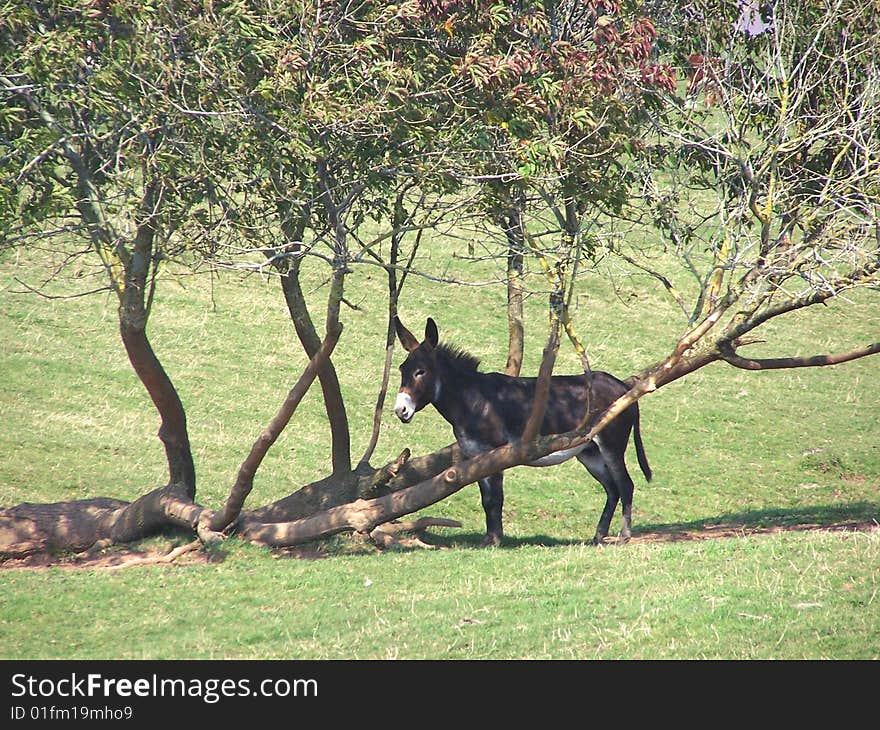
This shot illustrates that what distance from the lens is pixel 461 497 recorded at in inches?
725

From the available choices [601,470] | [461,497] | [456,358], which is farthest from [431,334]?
[461,497]

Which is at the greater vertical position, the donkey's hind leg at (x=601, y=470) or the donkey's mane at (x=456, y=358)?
the donkey's mane at (x=456, y=358)

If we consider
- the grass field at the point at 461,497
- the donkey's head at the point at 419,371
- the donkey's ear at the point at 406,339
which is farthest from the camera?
the donkey's ear at the point at 406,339

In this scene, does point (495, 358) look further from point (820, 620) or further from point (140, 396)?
point (820, 620)

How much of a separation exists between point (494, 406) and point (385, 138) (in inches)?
167

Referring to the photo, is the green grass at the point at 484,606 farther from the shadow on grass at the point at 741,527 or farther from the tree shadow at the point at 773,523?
the tree shadow at the point at 773,523

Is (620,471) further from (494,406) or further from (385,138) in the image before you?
(385,138)

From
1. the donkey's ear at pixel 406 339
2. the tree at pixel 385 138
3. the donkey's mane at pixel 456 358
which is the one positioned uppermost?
the tree at pixel 385 138

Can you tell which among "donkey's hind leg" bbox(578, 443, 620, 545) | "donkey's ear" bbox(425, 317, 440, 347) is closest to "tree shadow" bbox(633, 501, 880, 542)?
"donkey's hind leg" bbox(578, 443, 620, 545)

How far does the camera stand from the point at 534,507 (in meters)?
17.9

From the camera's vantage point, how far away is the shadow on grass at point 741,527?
1370 cm

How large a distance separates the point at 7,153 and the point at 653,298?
24792mm

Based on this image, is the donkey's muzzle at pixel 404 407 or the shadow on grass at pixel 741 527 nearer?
the donkey's muzzle at pixel 404 407

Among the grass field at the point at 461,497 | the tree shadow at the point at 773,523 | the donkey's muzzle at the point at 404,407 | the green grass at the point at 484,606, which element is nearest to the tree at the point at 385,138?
the donkey's muzzle at the point at 404,407
